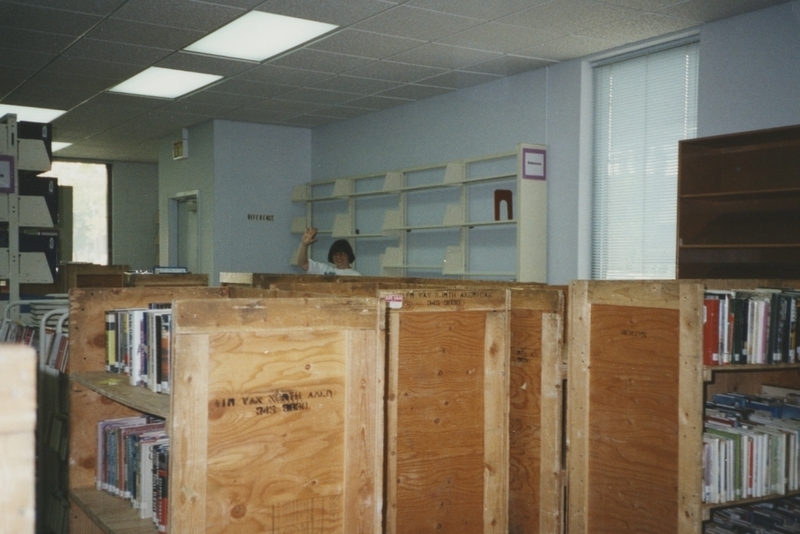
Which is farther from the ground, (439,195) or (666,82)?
(666,82)

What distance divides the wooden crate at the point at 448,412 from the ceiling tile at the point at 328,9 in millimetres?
2479

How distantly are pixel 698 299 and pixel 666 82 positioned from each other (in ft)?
10.0

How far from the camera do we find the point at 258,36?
5.20 m

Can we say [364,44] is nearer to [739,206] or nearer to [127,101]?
[739,206]

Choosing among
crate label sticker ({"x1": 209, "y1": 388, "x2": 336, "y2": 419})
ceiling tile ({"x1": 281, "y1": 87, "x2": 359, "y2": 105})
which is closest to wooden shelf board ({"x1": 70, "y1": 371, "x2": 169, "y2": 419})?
crate label sticker ({"x1": 209, "y1": 388, "x2": 336, "y2": 419})

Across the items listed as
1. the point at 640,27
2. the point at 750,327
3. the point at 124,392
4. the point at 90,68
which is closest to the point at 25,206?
the point at 90,68

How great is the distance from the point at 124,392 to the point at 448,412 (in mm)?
1112

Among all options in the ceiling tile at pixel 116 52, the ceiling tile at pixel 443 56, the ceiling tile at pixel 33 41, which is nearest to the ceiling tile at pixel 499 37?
the ceiling tile at pixel 443 56

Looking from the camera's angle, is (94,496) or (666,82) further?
(666,82)

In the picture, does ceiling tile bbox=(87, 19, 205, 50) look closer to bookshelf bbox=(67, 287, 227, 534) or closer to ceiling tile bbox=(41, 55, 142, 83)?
ceiling tile bbox=(41, 55, 142, 83)

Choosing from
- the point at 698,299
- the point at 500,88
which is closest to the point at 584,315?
the point at 698,299

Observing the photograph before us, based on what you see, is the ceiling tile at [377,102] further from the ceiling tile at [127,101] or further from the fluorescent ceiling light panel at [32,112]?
the fluorescent ceiling light panel at [32,112]

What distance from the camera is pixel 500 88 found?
636cm

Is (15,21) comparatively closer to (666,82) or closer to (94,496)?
(94,496)
